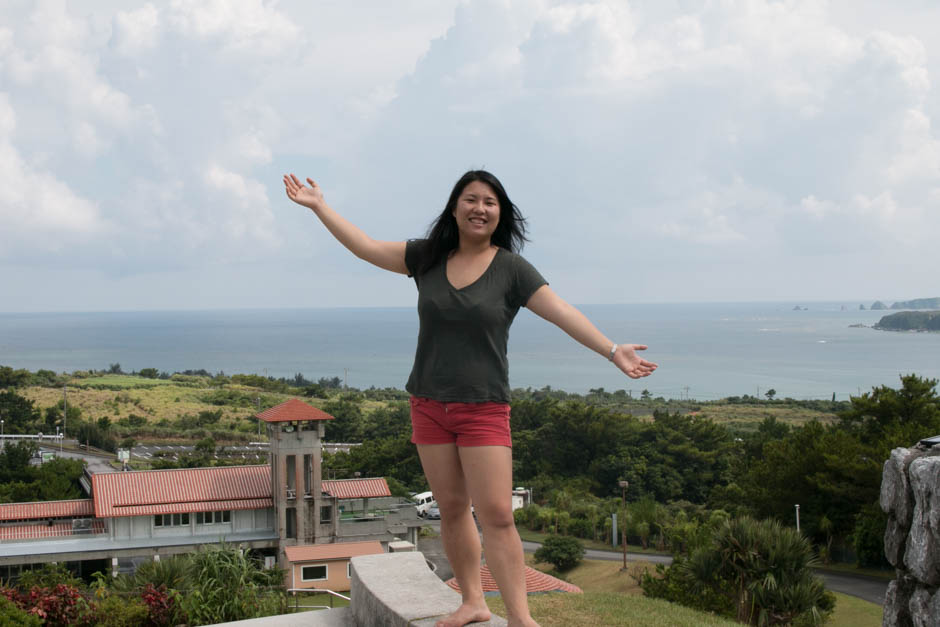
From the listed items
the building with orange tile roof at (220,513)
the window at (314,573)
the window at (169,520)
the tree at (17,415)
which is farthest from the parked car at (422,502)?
the tree at (17,415)

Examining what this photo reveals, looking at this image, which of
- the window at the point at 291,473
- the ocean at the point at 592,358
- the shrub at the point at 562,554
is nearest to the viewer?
the window at the point at 291,473

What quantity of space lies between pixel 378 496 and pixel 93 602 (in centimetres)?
1305

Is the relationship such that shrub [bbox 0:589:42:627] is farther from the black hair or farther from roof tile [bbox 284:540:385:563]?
roof tile [bbox 284:540:385:563]

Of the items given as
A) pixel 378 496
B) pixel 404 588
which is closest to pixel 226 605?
pixel 404 588

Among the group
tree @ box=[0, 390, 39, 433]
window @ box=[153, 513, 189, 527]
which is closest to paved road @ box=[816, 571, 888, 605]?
window @ box=[153, 513, 189, 527]

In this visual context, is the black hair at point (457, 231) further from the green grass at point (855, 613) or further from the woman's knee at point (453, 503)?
the green grass at point (855, 613)

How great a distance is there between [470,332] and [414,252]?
448 mm

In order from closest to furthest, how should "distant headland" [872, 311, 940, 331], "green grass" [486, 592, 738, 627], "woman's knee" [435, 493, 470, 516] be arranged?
"woman's knee" [435, 493, 470, 516] < "green grass" [486, 592, 738, 627] < "distant headland" [872, 311, 940, 331]

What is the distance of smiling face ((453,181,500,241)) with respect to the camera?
9.77 ft

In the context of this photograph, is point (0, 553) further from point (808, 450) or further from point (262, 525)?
point (808, 450)

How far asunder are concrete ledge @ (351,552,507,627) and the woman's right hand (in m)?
1.71

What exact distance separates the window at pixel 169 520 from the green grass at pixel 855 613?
1182 centimetres

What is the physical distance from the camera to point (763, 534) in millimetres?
9312

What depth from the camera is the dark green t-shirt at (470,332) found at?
286 centimetres
